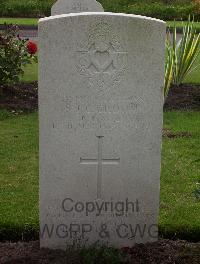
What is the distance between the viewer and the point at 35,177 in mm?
5836

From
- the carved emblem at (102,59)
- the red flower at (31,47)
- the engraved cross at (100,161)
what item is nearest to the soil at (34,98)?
the red flower at (31,47)

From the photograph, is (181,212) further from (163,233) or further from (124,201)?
(124,201)

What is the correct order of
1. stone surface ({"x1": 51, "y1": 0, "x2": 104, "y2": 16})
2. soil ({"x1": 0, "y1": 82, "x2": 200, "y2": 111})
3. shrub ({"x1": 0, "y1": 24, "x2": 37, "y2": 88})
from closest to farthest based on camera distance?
soil ({"x1": 0, "y1": 82, "x2": 200, "y2": 111}) → shrub ({"x1": 0, "y1": 24, "x2": 37, "y2": 88}) → stone surface ({"x1": 51, "y1": 0, "x2": 104, "y2": 16})

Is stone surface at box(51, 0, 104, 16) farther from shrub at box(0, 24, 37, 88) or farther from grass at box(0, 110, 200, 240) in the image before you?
grass at box(0, 110, 200, 240)

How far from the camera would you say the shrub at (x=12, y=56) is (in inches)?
350

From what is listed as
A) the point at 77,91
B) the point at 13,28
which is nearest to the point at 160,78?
the point at 77,91

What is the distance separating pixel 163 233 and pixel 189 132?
3.03 metres

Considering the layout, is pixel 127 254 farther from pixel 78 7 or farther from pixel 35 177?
pixel 78 7

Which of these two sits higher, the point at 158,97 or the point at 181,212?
the point at 158,97

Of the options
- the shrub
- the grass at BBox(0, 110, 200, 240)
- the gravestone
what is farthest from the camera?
the shrub

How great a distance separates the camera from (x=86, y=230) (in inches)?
167

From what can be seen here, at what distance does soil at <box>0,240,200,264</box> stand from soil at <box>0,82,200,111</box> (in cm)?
451

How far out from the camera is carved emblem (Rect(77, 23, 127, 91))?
3.91 meters

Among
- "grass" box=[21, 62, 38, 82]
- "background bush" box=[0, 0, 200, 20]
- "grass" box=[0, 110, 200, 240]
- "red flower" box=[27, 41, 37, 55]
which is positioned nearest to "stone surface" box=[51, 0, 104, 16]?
"grass" box=[21, 62, 38, 82]
